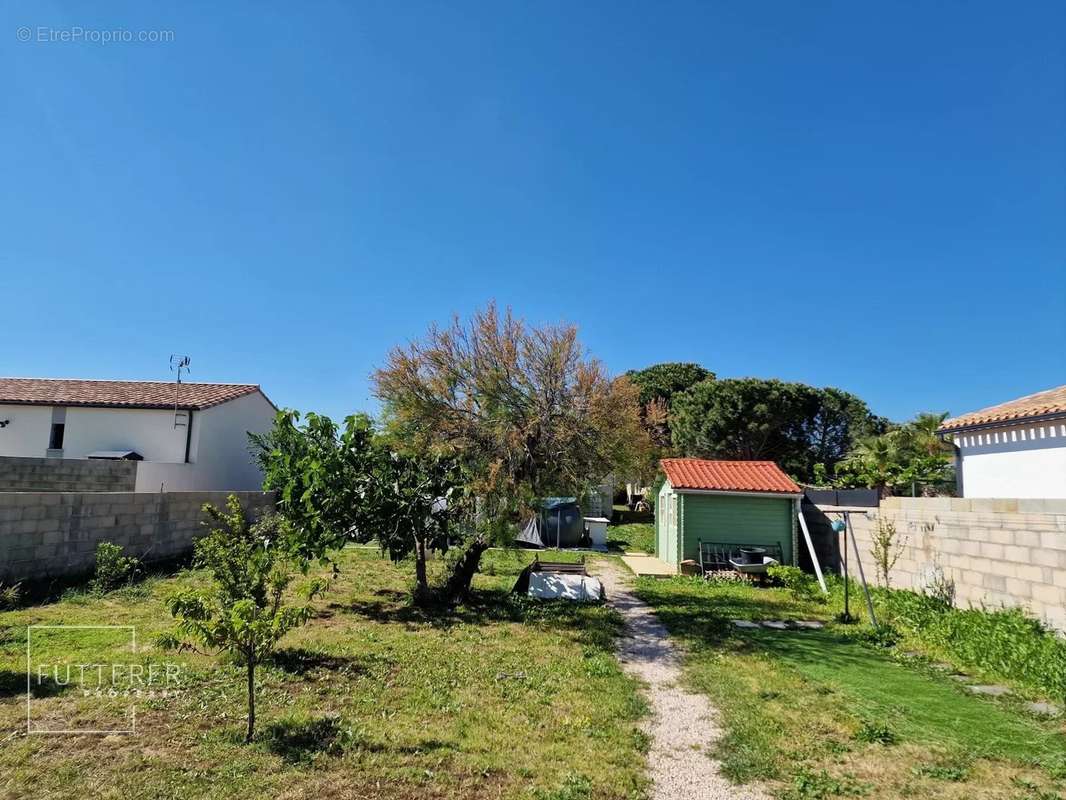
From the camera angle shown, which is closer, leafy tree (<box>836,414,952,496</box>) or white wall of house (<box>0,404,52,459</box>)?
leafy tree (<box>836,414,952,496</box>)

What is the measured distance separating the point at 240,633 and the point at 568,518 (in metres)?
18.3

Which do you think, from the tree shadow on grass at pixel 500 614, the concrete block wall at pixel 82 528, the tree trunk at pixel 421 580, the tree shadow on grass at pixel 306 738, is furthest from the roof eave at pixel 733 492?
the tree shadow on grass at pixel 306 738

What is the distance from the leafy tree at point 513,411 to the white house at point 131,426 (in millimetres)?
14809

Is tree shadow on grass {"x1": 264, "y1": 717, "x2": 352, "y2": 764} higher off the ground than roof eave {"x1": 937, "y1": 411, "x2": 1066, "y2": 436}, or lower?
lower

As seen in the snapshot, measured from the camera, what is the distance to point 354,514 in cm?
1011

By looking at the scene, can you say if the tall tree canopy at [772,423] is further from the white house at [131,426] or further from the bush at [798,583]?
the white house at [131,426]

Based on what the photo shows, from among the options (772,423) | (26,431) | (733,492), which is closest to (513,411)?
(733,492)

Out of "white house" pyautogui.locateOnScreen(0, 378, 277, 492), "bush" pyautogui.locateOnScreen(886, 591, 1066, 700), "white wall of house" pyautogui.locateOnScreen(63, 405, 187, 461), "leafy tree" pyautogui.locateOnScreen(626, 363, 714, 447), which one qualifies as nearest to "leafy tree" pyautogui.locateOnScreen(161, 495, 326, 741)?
"bush" pyautogui.locateOnScreen(886, 591, 1066, 700)

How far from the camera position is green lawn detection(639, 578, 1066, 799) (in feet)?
14.2

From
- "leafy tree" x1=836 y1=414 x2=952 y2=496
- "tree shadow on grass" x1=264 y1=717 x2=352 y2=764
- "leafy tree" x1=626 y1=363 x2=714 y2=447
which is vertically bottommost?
"tree shadow on grass" x1=264 y1=717 x2=352 y2=764

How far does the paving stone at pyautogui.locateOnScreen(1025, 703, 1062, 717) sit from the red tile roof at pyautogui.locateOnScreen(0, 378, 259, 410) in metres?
24.1

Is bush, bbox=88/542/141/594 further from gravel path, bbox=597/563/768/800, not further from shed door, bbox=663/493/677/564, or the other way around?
shed door, bbox=663/493/677/564

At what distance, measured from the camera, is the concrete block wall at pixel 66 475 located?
17.4m

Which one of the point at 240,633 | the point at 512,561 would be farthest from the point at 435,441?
the point at 512,561
